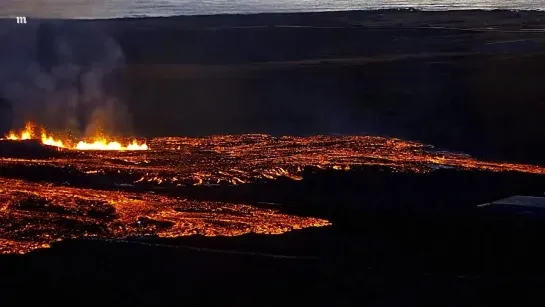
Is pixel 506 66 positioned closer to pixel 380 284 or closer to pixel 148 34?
pixel 148 34

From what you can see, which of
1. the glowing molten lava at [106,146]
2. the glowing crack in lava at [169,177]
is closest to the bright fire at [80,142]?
the glowing molten lava at [106,146]

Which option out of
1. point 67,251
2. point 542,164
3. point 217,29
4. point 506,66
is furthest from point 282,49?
point 67,251

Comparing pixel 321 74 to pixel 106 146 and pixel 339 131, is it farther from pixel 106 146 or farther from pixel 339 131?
pixel 106 146

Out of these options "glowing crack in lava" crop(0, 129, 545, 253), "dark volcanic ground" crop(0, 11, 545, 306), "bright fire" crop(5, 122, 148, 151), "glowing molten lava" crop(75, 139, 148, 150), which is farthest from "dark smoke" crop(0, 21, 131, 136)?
"glowing crack in lava" crop(0, 129, 545, 253)

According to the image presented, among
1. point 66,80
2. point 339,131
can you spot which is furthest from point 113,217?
point 66,80

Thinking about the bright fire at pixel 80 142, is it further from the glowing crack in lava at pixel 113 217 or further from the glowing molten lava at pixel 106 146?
the glowing crack in lava at pixel 113 217

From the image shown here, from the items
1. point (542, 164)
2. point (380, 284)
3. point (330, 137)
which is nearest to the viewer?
point (380, 284)
